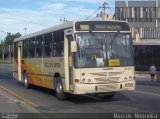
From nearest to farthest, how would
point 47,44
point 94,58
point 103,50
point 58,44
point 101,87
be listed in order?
1. point 101,87
2. point 94,58
3. point 103,50
4. point 58,44
5. point 47,44

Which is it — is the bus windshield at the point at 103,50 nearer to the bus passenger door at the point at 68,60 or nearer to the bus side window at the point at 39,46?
the bus passenger door at the point at 68,60

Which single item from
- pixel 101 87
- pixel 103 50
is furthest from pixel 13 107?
pixel 103 50

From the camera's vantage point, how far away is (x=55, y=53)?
1859 centimetres

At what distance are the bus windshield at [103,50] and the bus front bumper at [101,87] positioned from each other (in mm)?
702

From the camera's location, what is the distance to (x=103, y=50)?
1639 centimetres

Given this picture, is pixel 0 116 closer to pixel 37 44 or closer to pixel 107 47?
pixel 107 47

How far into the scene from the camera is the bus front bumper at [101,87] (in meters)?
15.9

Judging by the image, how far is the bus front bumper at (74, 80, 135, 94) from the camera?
1593 centimetres

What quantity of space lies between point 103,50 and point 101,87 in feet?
4.51

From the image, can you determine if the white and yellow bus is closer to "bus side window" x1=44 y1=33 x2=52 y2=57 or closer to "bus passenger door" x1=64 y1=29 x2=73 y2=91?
"bus passenger door" x1=64 y1=29 x2=73 y2=91

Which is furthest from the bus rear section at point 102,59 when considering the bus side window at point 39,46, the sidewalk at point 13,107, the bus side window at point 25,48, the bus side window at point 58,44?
the bus side window at point 25,48

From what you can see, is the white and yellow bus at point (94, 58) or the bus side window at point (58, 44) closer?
the white and yellow bus at point (94, 58)

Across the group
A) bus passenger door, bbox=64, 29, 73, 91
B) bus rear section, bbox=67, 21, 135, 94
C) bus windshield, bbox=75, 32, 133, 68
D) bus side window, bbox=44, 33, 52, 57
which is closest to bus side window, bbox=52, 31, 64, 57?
bus passenger door, bbox=64, 29, 73, 91

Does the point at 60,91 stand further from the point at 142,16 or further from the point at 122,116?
the point at 142,16
